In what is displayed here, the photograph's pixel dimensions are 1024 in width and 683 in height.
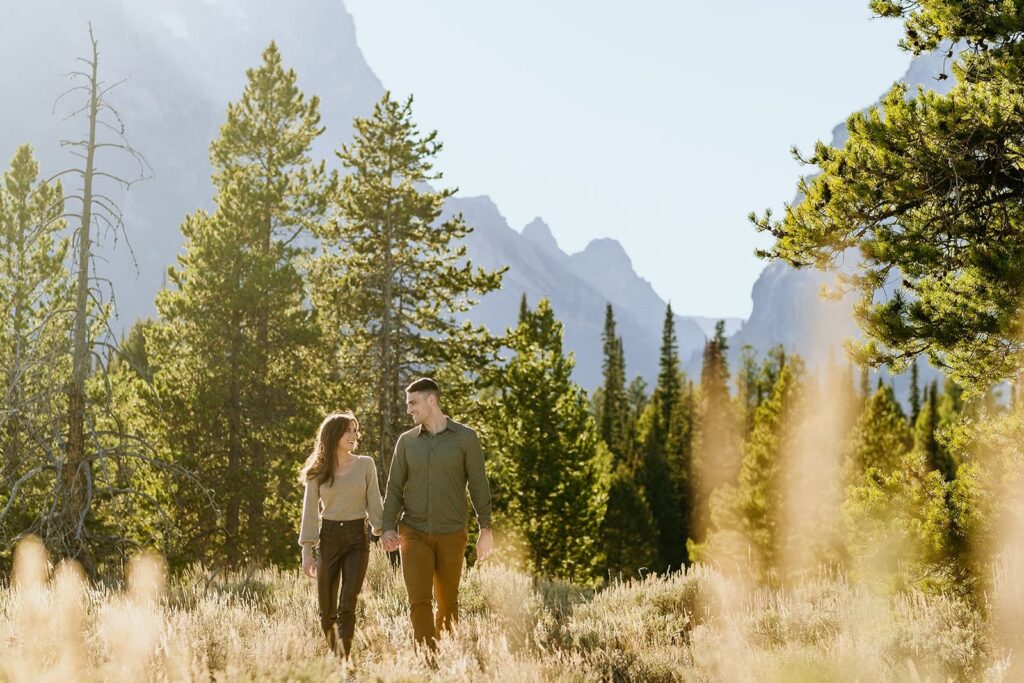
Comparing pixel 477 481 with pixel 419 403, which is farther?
pixel 477 481

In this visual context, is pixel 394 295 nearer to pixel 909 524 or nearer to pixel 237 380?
pixel 237 380

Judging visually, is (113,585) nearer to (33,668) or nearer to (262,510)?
(33,668)

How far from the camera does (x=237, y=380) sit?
21.7 metres

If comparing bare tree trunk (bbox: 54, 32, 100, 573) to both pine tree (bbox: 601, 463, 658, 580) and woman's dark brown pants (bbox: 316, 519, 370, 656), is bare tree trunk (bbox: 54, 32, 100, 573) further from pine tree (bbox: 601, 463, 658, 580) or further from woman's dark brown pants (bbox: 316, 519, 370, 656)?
pine tree (bbox: 601, 463, 658, 580)

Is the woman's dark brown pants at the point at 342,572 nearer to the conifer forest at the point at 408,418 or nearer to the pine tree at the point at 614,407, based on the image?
the conifer forest at the point at 408,418

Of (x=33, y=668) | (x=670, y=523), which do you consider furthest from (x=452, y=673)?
(x=670, y=523)

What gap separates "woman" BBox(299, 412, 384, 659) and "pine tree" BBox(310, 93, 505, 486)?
50.7ft

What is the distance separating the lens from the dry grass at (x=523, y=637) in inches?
189

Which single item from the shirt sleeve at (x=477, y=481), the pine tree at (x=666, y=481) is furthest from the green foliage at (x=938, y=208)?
the pine tree at (x=666, y=481)

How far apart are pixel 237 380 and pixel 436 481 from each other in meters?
16.9

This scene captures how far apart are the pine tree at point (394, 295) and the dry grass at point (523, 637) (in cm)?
1330

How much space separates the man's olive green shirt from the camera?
20.4ft

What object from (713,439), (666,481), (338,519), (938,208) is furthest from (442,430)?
(713,439)

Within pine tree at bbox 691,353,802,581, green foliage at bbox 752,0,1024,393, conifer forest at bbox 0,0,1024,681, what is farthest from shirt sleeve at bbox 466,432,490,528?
pine tree at bbox 691,353,802,581
